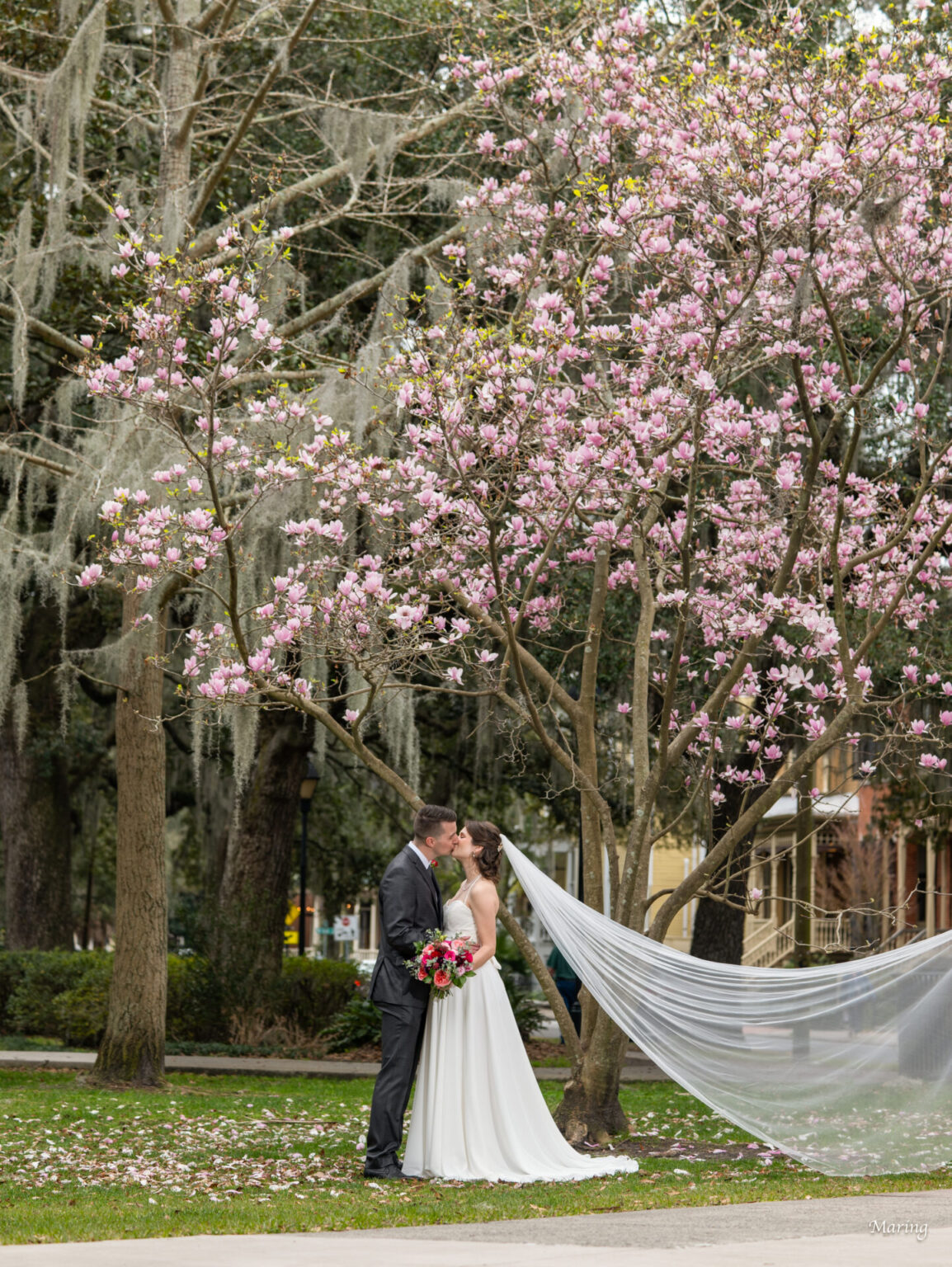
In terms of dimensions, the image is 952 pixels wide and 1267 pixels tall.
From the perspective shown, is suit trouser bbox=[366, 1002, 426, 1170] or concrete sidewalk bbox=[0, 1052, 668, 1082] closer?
suit trouser bbox=[366, 1002, 426, 1170]

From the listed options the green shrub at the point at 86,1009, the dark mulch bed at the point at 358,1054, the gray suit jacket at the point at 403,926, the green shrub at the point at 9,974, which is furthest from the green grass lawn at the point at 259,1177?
the green shrub at the point at 9,974

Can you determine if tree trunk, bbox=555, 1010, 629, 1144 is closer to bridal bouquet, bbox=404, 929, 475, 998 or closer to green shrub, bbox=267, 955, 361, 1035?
bridal bouquet, bbox=404, 929, 475, 998

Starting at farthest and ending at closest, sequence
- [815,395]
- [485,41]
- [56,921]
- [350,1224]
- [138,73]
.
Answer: [56,921]
[138,73]
[485,41]
[815,395]
[350,1224]

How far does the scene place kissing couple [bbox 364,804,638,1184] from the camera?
7.41m

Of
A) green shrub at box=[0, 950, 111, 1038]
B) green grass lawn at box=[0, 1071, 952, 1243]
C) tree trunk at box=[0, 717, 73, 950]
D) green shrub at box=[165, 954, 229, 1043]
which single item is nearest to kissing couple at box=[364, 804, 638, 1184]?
green grass lawn at box=[0, 1071, 952, 1243]

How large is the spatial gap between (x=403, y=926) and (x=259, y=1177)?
Result: 4.55 feet

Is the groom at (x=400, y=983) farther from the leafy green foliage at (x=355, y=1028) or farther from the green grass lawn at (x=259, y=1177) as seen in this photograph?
the leafy green foliage at (x=355, y=1028)

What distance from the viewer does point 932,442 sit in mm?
10688

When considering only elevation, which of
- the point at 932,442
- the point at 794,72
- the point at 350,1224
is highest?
the point at 794,72

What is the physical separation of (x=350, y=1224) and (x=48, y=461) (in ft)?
24.5

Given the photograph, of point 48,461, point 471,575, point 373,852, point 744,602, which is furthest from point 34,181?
point 373,852

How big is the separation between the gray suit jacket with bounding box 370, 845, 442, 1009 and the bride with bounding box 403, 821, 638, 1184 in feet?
0.54

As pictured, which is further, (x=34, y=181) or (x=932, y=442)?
(x=34, y=181)

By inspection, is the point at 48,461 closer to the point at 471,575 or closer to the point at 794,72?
the point at 471,575
